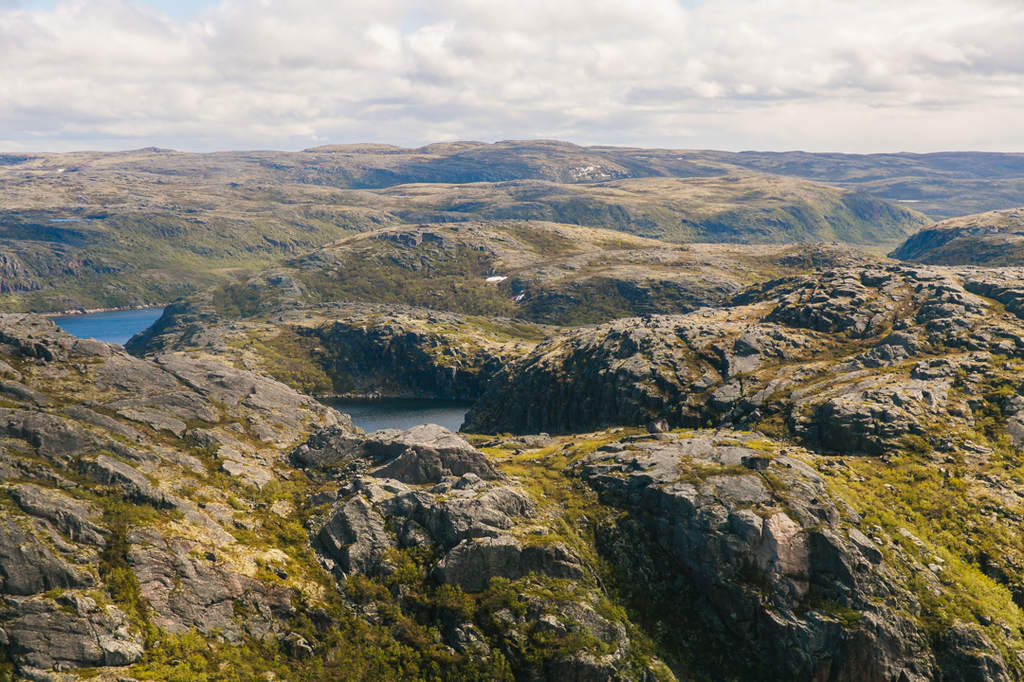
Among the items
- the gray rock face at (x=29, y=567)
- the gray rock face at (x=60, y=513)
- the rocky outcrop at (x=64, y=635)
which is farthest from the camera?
the gray rock face at (x=60, y=513)

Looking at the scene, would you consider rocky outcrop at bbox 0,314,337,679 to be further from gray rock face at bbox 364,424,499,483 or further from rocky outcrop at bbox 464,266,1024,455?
rocky outcrop at bbox 464,266,1024,455

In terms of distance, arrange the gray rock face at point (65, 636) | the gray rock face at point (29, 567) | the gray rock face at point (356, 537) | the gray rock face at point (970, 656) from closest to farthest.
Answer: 1. the gray rock face at point (65, 636)
2. the gray rock face at point (29, 567)
3. the gray rock face at point (970, 656)
4. the gray rock face at point (356, 537)

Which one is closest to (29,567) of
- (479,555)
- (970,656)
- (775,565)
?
(479,555)

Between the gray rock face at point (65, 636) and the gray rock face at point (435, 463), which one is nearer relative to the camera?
the gray rock face at point (65, 636)

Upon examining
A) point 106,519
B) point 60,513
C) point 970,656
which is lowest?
point 970,656

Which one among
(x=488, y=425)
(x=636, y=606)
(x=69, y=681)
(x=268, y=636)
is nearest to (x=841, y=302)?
(x=488, y=425)

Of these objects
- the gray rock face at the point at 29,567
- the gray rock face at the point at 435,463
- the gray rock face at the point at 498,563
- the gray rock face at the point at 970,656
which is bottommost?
the gray rock face at the point at 970,656

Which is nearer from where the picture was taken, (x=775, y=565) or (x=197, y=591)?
(x=197, y=591)

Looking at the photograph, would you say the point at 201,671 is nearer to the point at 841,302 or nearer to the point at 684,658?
the point at 684,658

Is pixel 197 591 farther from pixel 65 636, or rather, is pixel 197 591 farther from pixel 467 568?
pixel 467 568

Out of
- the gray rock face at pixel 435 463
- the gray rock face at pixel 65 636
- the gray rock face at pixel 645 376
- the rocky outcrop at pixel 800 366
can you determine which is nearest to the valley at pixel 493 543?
the gray rock face at pixel 65 636

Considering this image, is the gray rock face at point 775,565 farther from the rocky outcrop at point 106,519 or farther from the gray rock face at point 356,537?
the rocky outcrop at point 106,519
